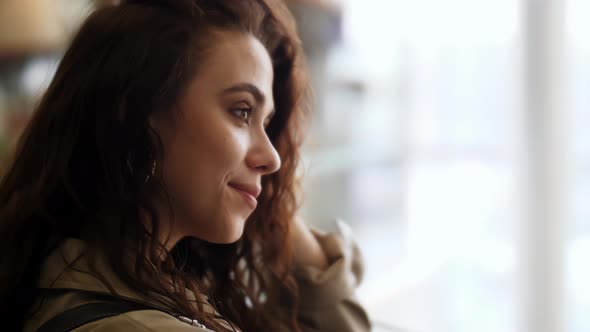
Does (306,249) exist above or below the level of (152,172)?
below

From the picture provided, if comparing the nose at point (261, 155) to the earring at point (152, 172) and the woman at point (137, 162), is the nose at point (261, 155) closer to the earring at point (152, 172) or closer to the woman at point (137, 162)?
the woman at point (137, 162)

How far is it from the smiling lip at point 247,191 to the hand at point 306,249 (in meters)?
0.23

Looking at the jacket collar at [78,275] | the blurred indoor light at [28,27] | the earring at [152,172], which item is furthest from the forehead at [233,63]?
the blurred indoor light at [28,27]

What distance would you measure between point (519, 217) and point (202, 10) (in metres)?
0.90

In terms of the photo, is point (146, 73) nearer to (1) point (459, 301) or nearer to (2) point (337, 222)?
(2) point (337, 222)

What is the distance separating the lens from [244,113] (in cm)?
82

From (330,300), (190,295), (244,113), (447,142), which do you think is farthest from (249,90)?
(447,142)

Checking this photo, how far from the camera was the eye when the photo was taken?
2.65 feet

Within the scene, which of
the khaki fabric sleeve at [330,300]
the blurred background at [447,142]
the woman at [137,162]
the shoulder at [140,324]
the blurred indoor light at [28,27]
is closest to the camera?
the shoulder at [140,324]

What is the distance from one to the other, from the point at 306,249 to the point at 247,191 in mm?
261

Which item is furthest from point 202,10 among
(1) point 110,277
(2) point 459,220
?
(2) point 459,220

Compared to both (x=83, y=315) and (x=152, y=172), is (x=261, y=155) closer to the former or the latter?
(x=152, y=172)

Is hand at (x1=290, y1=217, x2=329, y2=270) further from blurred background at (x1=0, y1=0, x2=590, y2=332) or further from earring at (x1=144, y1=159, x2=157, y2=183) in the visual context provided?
earring at (x1=144, y1=159, x2=157, y2=183)

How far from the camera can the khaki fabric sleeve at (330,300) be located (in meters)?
0.98
